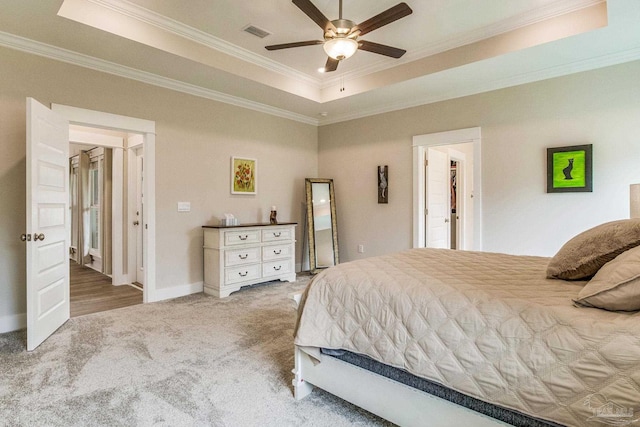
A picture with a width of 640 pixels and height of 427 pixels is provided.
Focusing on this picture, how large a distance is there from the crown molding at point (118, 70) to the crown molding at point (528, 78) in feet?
6.17

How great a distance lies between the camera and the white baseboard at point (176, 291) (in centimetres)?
396

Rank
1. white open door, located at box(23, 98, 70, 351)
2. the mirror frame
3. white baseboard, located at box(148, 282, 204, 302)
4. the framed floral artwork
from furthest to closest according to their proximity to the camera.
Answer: the mirror frame → the framed floral artwork → white baseboard, located at box(148, 282, 204, 302) → white open door, located at box(23, 98, 70, 351)

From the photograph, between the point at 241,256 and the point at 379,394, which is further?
the point at 241,256

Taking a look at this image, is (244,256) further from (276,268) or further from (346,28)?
(346,28)

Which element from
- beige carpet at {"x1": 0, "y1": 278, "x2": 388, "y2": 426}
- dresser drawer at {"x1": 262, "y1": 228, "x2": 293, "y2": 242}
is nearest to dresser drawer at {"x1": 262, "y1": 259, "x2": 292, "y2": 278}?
dresser drawer at {"x1": 262, "y1": 228, "x2": 293, "y2": 242}

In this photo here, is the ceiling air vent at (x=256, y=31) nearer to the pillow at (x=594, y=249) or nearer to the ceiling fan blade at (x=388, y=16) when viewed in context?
the ceiling fan blade at (x=388, y=16)

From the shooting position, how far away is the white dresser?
4.14 meters

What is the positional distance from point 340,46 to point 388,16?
17.0 inches

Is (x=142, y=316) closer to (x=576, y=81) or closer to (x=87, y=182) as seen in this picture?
(x=87, y=182)

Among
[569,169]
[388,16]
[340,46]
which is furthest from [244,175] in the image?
[569,169]

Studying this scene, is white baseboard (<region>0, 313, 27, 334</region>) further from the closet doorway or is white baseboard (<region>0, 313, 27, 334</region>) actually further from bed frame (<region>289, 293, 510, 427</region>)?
bed frame (<region>289, 293, 510, 427</region>)

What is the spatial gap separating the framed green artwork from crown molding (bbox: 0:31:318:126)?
378cm

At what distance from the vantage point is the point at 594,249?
151 centimetres

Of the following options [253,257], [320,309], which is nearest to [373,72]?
[253,257]
